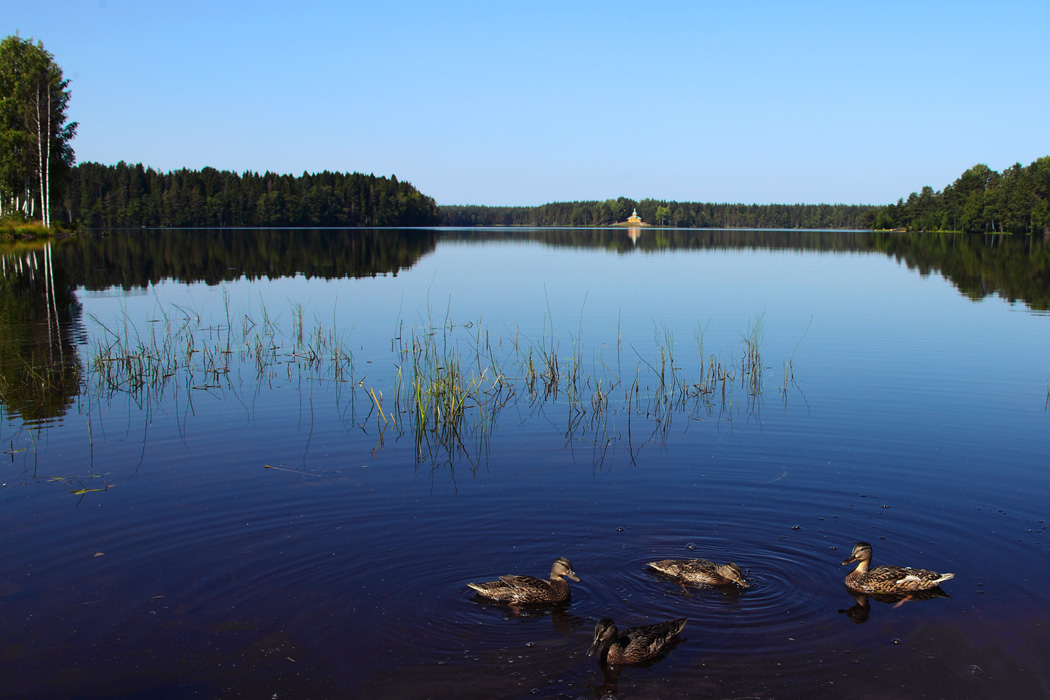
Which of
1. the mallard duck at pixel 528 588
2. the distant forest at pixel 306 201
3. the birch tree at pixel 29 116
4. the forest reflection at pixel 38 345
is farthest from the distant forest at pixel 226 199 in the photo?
the mallard duck at pixel 528 588

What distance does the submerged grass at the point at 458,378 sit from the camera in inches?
533

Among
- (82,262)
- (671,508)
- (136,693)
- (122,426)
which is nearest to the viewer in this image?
(136,693)

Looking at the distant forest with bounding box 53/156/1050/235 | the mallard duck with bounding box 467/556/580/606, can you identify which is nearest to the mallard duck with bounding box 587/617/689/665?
the mallard duck with bounding box 467/556/580/606

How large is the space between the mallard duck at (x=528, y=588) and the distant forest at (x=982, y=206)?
13876 centimetres

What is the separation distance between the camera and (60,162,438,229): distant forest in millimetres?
149000

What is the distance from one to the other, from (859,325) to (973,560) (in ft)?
Result: 59.1

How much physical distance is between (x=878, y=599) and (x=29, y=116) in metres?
73.5

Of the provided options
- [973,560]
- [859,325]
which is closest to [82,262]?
[859,325]

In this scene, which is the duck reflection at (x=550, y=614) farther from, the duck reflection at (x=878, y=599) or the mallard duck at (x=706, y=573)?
the duck reflection at (x=878, y=599)

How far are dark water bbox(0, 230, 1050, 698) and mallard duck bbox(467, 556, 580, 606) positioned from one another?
158 mm

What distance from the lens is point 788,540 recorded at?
9000mm

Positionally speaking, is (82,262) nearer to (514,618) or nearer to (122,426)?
(122,426)

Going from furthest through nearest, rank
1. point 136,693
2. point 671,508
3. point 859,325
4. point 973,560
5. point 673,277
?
point 673,277, point 859,325, point 671,508, point 973,560, point 136,693

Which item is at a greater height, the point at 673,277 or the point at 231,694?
the point at 673,277
